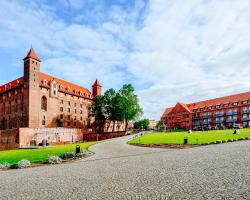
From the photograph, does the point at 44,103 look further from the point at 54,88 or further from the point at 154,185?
the point at 154,185

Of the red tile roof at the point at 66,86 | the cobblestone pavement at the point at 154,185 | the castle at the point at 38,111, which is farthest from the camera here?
the red tile roof at the point at 66,86

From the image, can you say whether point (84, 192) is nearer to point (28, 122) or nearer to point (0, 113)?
point (28, 122)

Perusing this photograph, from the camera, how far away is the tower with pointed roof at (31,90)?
64.9 meters

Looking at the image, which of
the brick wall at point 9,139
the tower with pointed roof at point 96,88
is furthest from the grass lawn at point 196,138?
the tower with pointed roof at point 96,88

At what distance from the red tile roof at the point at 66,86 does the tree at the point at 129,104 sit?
22287mm

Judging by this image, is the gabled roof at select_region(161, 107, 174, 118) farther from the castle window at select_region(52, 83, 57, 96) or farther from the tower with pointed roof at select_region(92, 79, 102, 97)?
the castle window at select_region(52, 83, 57, 96)

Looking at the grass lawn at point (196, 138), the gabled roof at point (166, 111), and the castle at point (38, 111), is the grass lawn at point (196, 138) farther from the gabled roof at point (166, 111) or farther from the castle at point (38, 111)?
the gabled roof at point (166, 111)

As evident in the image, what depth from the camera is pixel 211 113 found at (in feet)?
319

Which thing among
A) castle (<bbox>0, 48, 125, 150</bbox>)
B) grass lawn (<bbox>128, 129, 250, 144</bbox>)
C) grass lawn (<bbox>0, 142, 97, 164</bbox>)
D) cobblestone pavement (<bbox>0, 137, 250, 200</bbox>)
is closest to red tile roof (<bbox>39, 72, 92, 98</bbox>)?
castle (<bbox>0, 48, 125, 150</bbox>)

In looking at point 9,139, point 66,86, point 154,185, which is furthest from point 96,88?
point 154,185

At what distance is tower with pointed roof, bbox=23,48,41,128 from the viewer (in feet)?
213

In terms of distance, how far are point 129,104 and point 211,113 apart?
43.7 metres

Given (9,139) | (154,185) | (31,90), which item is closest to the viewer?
(154,185)

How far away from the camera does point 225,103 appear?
93.5m
